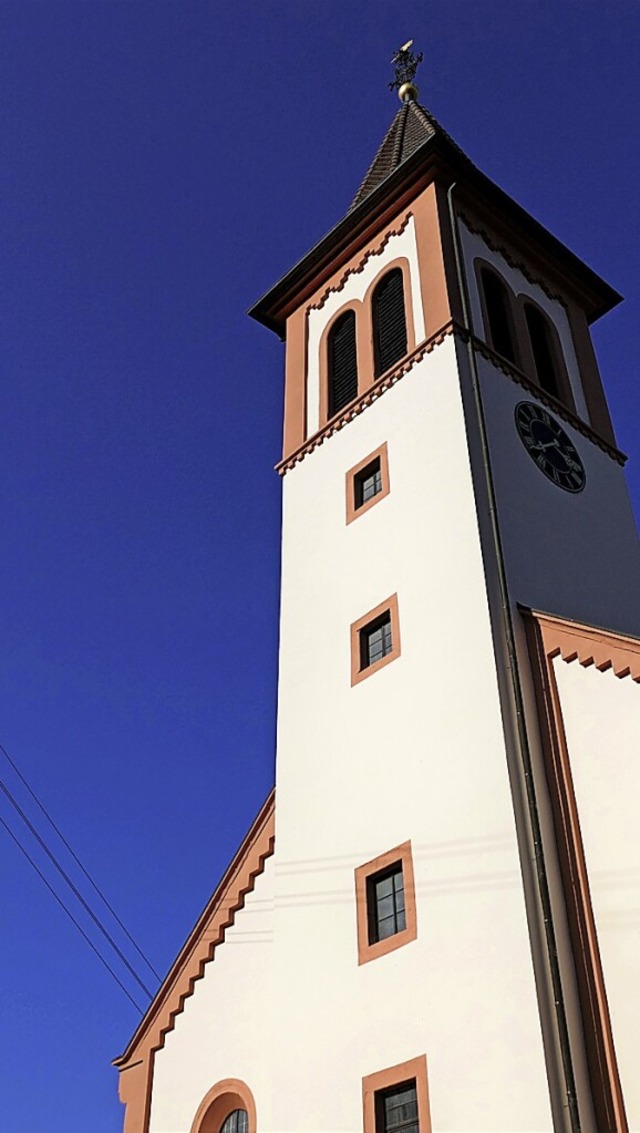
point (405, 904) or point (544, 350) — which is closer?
point (405, 904)

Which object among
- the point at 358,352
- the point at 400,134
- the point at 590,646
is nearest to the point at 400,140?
the point at 400,134

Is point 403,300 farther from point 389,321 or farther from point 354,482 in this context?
point 354,482

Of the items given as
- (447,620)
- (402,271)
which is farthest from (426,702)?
(402,271)

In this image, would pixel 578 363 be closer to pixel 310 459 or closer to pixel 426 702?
pixel 310 459

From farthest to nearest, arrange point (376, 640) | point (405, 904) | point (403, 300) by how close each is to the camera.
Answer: point (403, 300)
point (376, 640)
point (405, 904)

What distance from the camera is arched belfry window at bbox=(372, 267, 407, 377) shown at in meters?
19.9

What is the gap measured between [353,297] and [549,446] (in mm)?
5563

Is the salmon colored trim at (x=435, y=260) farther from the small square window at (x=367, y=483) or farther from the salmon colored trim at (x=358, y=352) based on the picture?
the small square window at (x=367, y=483)

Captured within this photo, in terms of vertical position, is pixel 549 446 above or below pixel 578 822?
above

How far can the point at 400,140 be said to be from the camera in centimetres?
2628

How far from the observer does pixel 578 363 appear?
21578 mm

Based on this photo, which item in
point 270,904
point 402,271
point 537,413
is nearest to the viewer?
A: point 270,904

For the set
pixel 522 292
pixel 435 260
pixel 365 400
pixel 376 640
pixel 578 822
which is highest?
pixel 522 292

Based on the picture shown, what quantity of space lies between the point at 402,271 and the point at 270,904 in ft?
36.1
